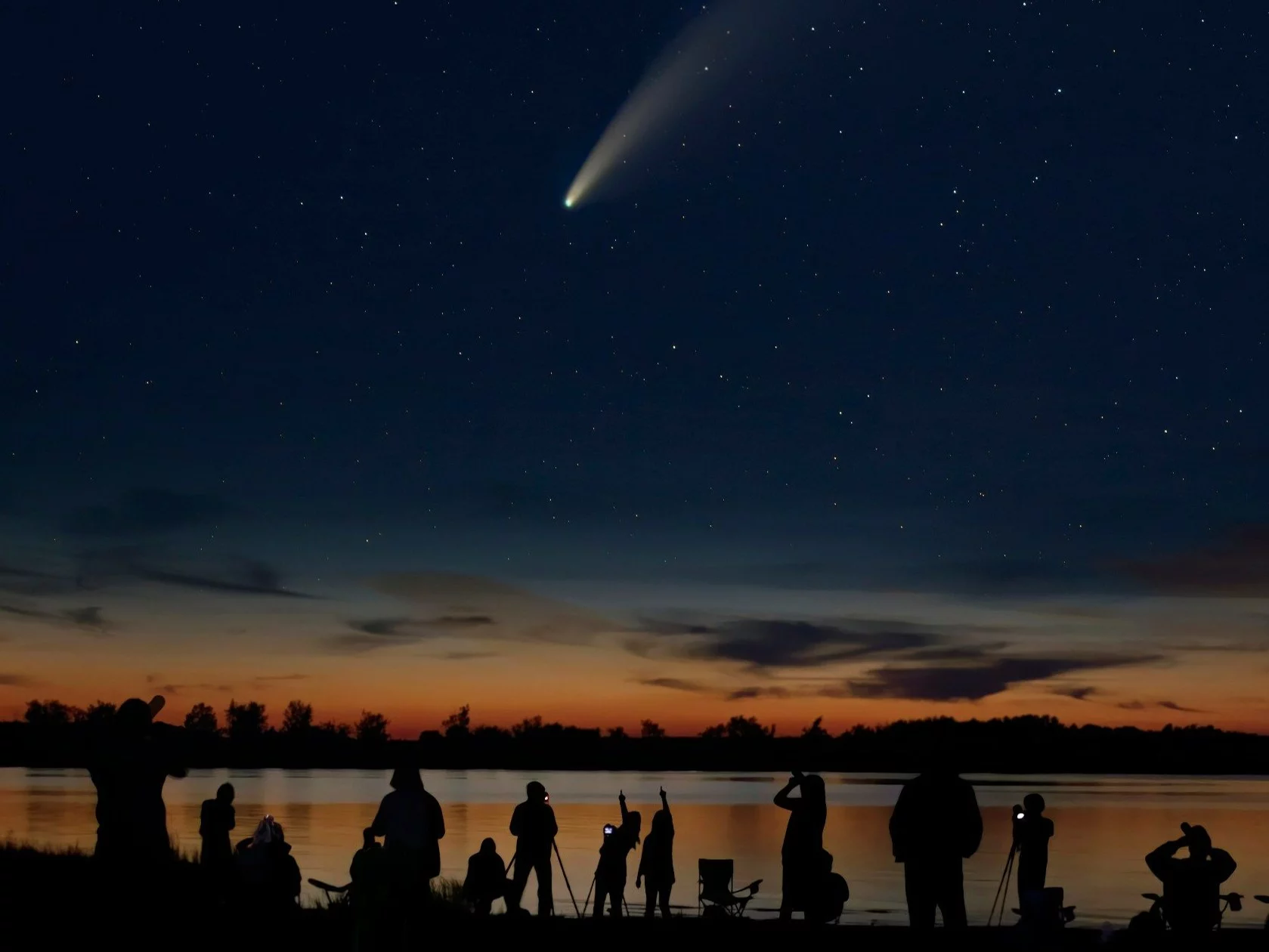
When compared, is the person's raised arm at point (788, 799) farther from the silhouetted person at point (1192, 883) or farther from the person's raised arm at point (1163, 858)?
the person's raised arm at point (1163, 858)

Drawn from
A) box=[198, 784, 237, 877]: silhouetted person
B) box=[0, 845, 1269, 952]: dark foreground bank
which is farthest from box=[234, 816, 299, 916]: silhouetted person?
box=[198, 784, 237, 877]: silhouetted person

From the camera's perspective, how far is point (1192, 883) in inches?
553

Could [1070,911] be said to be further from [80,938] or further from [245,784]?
[245,784]

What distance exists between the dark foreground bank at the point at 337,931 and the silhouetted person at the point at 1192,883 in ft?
0.94

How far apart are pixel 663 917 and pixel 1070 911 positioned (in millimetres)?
6670

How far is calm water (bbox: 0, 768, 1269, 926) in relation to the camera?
3588cm

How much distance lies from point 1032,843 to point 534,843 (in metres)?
5.57

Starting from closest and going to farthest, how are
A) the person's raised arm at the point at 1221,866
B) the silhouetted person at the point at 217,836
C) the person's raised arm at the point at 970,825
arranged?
1. the person's raised arm at the point at 970,825
2. the person's raised arm at the point at 1221,866
3. the silhouetted person at the point at 217,836

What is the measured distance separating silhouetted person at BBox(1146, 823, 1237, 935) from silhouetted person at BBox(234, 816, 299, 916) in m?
8.39

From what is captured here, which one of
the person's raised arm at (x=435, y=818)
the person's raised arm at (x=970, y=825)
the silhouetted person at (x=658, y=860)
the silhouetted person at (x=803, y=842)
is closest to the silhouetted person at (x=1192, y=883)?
the person's raised arm at (x=970, y=825)

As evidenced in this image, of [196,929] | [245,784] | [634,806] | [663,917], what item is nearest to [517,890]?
Result: [663,917]

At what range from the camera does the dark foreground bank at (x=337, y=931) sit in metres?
11.3

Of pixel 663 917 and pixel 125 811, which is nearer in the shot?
pixel 125 811

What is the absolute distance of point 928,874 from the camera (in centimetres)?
1252
